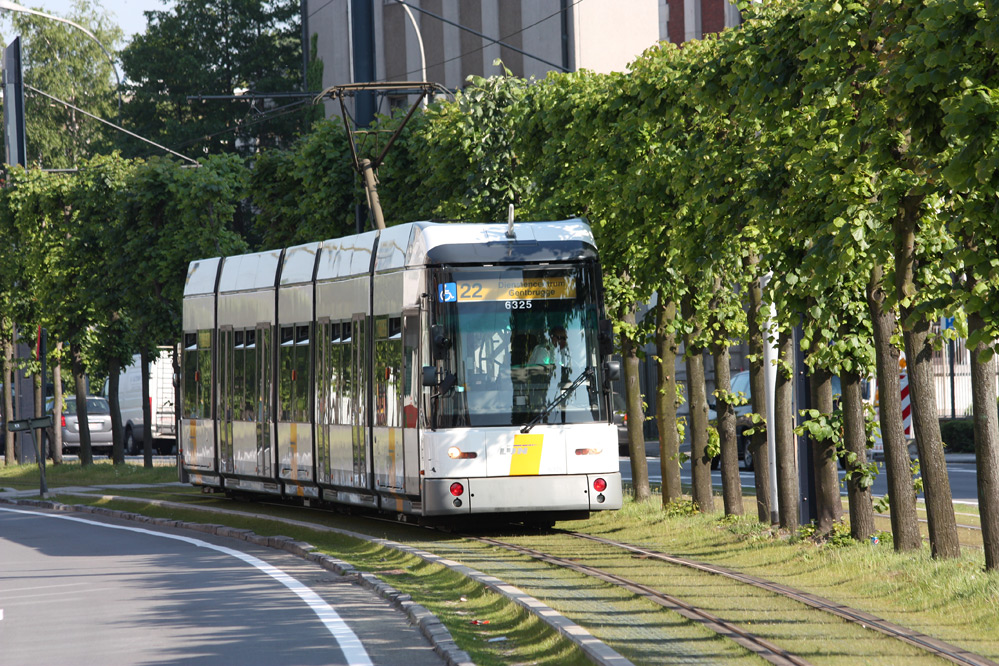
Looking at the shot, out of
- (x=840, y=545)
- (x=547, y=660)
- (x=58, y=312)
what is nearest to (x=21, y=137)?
(x=58, y=312)

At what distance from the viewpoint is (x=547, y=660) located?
30.8ft

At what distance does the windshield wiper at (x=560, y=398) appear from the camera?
1702cm

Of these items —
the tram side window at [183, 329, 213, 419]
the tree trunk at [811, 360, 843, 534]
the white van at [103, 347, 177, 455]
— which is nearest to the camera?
the tree trunk at [811, 360, 843, 534]

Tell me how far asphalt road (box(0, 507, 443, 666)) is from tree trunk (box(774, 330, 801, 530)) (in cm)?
479

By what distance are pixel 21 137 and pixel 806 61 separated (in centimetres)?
3550

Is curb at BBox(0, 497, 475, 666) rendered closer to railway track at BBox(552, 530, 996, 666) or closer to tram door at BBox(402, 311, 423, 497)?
tram door at BBox(402, 311, 423, 497)

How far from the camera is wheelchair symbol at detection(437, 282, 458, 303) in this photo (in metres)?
17.2

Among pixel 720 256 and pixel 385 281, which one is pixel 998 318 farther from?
pixel 385 281

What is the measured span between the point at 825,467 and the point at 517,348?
3814 millimetres

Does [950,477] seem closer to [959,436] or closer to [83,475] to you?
[959,436]

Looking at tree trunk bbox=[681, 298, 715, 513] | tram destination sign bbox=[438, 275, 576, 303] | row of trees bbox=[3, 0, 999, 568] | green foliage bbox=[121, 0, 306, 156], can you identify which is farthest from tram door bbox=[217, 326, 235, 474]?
green foliage bbox=[121, 0, 306, 156]

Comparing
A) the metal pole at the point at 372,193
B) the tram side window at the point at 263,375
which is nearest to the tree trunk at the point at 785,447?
the tram side window at the point at 263,375

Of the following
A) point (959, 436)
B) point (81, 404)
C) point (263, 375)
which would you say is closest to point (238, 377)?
point (263, 375)

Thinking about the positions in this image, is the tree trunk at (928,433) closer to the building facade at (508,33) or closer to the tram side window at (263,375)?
the tram side window at (263,375)
